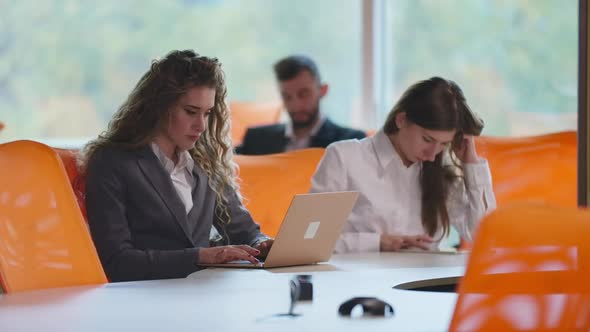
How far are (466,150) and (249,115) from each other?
3.05 metres

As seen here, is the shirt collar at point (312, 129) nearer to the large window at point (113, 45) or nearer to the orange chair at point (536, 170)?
the orange chair at point (536, 170)

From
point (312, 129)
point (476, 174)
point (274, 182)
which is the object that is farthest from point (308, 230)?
point (312, 129)

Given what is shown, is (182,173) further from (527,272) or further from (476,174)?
(527,272)

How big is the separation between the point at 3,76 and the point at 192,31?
4.90 feet

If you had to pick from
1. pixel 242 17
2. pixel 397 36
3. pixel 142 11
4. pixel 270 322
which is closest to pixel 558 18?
pixel 397 36

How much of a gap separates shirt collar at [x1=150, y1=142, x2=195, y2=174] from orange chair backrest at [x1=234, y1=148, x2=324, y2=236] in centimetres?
78

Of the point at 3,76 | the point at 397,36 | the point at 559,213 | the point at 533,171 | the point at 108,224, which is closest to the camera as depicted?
the point at 559,213

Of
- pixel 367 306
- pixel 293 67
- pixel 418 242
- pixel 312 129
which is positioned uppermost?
pixel 293 67

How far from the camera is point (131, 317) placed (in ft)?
6.60

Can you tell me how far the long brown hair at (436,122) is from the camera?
354 cm

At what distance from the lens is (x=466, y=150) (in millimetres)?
3707

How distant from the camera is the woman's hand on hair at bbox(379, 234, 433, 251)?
339 centimetres

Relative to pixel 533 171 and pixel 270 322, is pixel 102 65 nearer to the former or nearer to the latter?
pixel 533 171

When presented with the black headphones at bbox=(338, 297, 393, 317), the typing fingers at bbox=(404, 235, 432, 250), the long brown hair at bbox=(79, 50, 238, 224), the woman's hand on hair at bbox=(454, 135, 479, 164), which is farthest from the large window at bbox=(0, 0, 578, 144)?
the black headphones at bbox=(338, 297, 393, 317)
